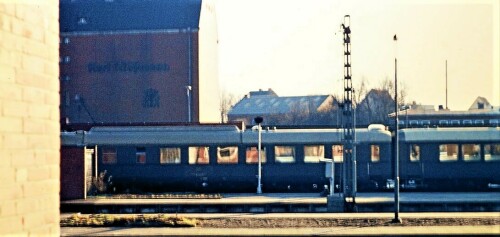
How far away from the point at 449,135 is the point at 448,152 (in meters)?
0.77

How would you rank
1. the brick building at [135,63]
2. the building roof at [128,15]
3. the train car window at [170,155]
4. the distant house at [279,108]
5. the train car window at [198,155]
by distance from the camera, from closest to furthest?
the train car window at [198,155], the train car window at [170,155], the brick building at [135,63], the building roof at [128,15], the distant house at [279,108]

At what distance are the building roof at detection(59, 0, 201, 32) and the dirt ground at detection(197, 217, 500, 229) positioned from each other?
100 ft

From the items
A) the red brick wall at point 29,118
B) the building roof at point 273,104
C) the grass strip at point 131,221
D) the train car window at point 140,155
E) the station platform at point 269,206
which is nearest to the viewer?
the red brick wall at point 29,118

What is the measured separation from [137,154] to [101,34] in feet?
72.1

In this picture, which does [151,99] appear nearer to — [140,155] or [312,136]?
[140,155]

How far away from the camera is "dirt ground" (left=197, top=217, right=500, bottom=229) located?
19.0 meters

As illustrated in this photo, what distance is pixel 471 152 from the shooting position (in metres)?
29.7

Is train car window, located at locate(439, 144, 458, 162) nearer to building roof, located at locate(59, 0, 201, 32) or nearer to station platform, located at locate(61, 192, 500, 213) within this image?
station platform, located at locate(61, 192, 500, 213)

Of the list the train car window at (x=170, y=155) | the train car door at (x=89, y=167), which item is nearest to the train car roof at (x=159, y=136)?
the train car window at (x=170, y=155)

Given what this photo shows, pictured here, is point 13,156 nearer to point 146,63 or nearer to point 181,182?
point 181,182

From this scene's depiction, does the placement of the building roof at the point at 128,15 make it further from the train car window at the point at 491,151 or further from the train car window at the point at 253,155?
the train car window at the point at 491,151

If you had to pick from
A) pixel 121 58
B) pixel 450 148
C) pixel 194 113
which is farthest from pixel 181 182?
pixel 121 58

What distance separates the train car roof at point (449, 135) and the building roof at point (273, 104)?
60222 mm

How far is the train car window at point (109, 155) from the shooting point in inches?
1193
